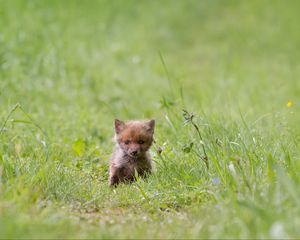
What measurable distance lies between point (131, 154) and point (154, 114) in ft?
11.9

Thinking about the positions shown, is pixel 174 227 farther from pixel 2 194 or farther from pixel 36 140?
pixel 36 140

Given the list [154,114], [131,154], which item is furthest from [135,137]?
[154,114]

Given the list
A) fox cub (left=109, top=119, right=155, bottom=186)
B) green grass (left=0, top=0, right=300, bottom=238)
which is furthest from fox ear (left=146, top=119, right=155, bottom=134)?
green grass (left=0, top=0, right=300, bottom=238)

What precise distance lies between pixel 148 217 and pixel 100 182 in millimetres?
1806

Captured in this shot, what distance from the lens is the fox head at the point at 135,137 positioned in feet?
23.3

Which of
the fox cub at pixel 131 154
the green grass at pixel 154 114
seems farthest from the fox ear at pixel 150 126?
the green grass at pixel 154 114

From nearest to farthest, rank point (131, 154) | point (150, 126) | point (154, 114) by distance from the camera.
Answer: point (131, 154), point (150, 126), point (154, 114)

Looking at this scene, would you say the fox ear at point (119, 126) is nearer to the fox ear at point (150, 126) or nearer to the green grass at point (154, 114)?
the fox ear at point (150, 126)

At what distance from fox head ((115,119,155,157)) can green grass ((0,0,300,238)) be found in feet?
0.63

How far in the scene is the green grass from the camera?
482 cm

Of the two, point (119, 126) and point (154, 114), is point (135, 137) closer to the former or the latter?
point (119, 126)

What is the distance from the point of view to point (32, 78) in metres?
11.8

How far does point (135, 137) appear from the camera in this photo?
7.13 meters

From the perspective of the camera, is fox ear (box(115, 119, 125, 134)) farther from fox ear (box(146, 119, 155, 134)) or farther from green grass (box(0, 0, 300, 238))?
green grass (box(0, 0, 300, 238))
